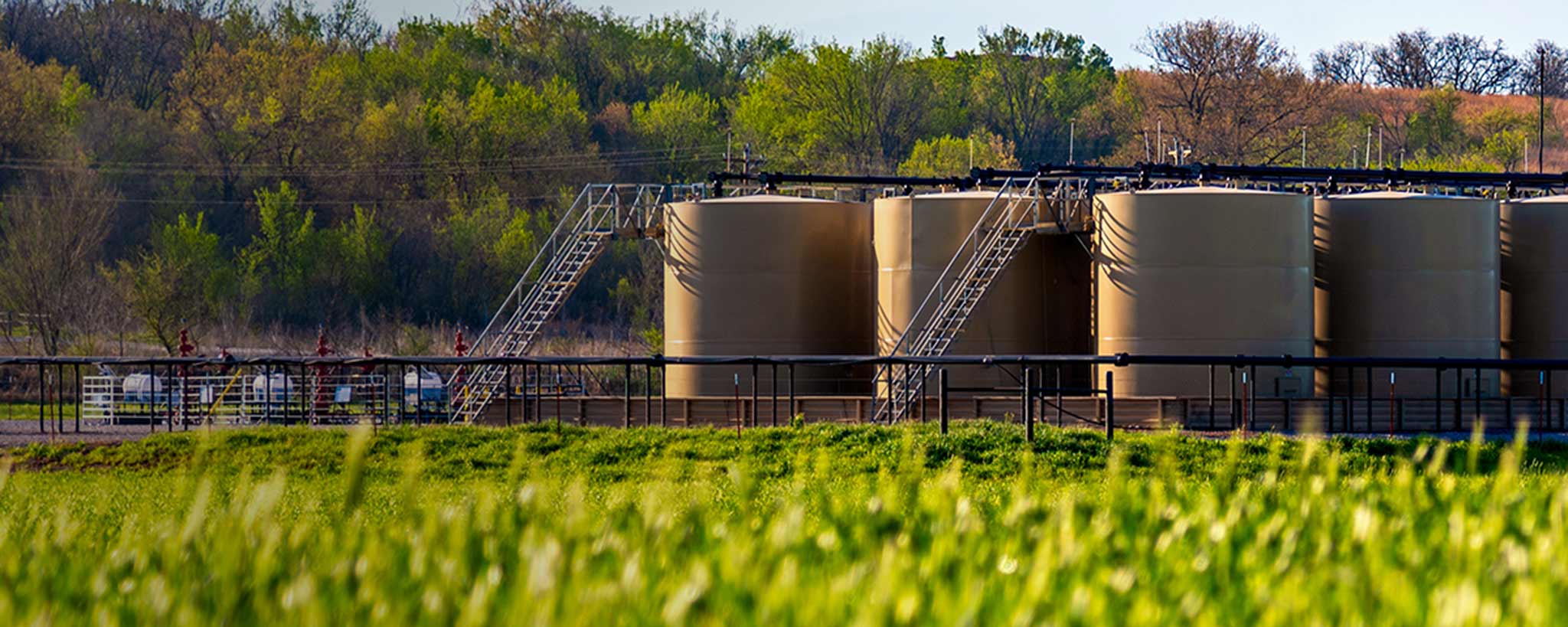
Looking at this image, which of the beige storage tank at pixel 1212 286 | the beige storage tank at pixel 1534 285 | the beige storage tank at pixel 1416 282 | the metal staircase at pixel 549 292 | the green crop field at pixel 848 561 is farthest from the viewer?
the metal staircase at pixel 549 292

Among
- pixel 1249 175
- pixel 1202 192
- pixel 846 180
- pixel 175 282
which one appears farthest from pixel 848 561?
pixel 175 282

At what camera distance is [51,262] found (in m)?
59.0

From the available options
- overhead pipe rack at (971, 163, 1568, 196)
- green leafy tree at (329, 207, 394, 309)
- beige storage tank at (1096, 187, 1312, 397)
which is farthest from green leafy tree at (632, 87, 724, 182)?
beige storage tank at (1096, 187, 1312, 397)

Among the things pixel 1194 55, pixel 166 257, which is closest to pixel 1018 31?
pixel 1194 55

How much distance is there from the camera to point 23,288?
58.8m

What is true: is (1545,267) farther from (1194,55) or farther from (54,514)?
(1194,55)

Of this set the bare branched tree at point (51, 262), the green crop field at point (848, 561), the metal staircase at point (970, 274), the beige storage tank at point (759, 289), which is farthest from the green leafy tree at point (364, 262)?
the green crop field at point (848, 561)

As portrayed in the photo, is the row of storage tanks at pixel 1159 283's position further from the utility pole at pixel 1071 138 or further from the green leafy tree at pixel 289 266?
the green leafy tree at pixel 289 266

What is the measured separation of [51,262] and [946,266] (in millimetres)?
34690

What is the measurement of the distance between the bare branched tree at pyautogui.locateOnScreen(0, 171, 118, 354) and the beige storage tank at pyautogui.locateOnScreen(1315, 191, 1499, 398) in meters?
38.4

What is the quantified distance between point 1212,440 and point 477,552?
17.3 metres

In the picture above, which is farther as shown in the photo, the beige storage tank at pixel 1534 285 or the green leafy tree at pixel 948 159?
the green leafy tree at pixel 948 159

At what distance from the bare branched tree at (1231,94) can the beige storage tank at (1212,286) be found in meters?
51.2

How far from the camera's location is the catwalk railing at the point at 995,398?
2536cm
